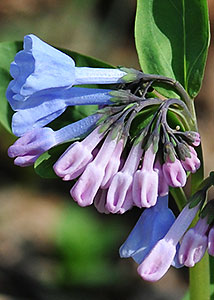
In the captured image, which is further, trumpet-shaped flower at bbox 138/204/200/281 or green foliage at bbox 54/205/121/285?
green foliage at bbox 54/205/121/285

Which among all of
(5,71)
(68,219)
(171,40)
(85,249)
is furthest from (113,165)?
(68,219)

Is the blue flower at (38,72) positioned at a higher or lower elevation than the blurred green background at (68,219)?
higher

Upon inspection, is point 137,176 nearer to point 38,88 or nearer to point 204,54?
point 38,88

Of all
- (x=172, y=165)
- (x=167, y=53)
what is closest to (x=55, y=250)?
(x=167, y=53)

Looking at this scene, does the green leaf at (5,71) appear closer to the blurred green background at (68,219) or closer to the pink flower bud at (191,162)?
the pink flower bud at (191,162)

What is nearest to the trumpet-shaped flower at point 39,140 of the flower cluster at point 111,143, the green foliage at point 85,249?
the flower cluster at point 111,143

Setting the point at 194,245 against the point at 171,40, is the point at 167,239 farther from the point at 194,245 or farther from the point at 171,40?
the point at 171,40

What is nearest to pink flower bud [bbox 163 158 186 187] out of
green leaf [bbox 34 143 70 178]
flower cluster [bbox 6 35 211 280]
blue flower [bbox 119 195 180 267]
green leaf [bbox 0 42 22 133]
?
flower cluster [bbox 6 35 211 280]

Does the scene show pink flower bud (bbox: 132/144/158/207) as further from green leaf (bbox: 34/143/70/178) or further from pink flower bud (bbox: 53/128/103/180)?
green leaf (bbox: 34/143/70/178)
